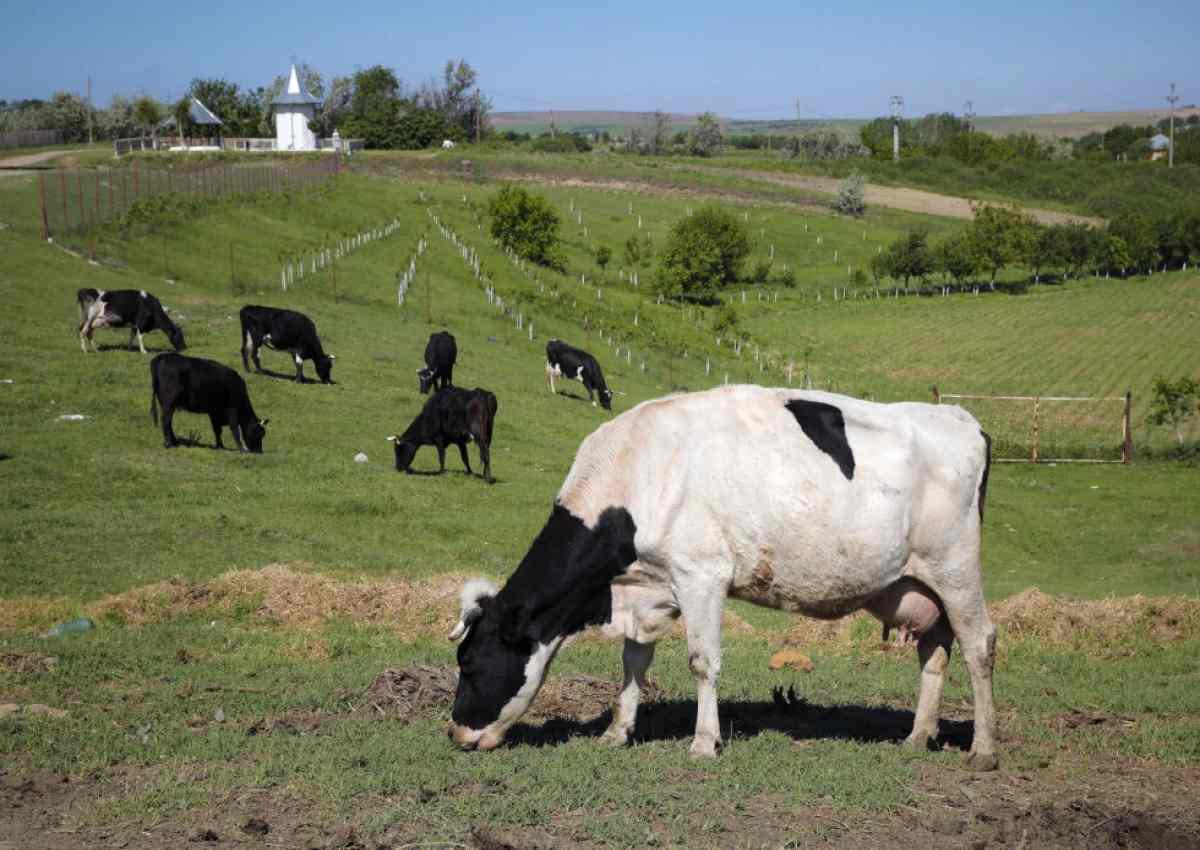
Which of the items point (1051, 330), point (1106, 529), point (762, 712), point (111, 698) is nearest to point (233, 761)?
point (111, 698)

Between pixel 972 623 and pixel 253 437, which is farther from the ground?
pixel 972 623

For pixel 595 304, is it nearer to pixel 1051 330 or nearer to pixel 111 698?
pixel 1051 330

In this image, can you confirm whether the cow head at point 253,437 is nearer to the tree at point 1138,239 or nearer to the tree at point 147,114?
the tree at point 1138,239

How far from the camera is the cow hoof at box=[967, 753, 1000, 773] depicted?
10.0m

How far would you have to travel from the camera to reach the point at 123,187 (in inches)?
2415

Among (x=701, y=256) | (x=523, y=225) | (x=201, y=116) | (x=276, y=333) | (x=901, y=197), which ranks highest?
(x=201, y=116)

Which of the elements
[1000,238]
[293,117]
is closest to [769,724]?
→ [1000,238]

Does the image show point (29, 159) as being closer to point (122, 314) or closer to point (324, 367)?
point (122, 314)

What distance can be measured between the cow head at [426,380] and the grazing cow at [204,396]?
9662mm

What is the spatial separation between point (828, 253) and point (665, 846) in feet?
367

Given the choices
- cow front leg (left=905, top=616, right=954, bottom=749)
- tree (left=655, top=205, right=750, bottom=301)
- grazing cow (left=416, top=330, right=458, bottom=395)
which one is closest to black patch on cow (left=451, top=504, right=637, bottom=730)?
cow front leg (left=905, top=616, right=954, bottom=749)

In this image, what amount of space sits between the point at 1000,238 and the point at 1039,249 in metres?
5.31

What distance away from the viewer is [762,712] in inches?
458

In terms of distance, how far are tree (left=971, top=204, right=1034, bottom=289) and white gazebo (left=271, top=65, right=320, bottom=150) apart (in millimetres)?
65732
